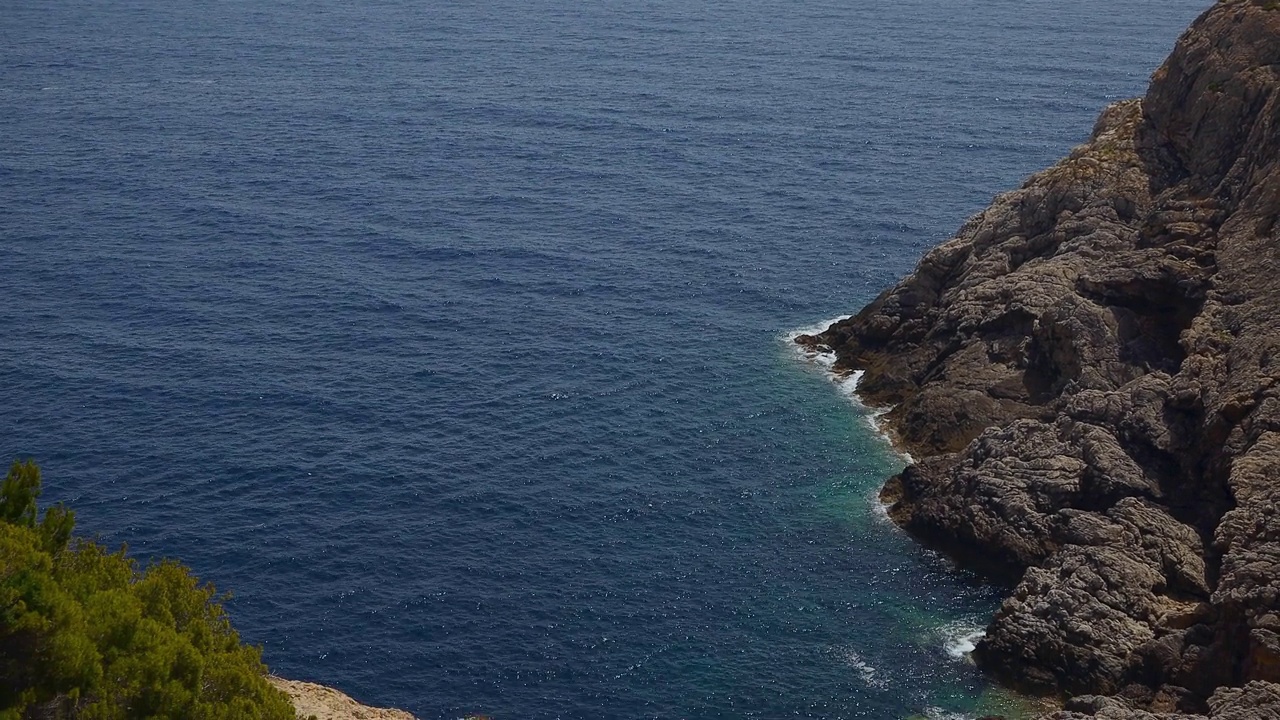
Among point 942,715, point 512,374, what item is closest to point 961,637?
point 942,715

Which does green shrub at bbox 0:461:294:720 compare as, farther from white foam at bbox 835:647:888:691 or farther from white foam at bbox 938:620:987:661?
white foam at bbox 938:620:987:661

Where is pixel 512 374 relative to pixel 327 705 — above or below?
above

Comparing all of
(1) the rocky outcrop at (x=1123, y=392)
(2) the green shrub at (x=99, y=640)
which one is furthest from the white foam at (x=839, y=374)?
(2) the green shrub at (x=99, y=640)

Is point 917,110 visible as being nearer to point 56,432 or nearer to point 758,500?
point 758,500

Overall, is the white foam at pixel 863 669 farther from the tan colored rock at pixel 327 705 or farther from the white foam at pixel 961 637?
the tan colored rock at pixel 327 705

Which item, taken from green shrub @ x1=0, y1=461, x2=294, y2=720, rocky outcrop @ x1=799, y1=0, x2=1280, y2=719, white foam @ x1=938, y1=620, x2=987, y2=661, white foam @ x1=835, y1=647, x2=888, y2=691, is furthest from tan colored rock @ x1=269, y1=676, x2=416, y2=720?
rocky outcrop @ x1=799, y1=0, x2=1280, y2=719

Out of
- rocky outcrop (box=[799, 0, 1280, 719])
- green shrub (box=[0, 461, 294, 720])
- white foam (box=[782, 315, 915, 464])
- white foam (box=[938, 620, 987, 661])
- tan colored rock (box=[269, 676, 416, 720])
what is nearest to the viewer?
green shrub (box=[0, 461, 294, 720])

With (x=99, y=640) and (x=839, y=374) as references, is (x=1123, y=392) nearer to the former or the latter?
(x=839, y=374)
